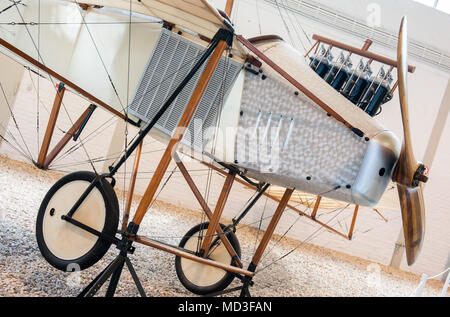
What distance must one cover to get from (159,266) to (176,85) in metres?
1.91

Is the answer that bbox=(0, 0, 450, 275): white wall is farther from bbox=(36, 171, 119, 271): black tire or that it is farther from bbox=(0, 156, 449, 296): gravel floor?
Result: bbox=(36, 171, 119, 271): black tire

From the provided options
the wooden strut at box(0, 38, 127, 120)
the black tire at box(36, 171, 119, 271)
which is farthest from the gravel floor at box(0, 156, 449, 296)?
the wooden strut at box(0, 38, 127, 120)

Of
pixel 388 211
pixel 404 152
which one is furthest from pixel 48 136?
pixel 388 211

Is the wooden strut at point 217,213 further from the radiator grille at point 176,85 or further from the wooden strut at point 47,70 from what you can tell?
the wooden strut at point 47,70

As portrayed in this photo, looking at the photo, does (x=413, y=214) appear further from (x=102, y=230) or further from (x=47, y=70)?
(x=47, y=70)

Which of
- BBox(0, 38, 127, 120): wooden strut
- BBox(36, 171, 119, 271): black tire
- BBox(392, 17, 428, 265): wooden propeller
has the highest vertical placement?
BBox(392, 17, 428, 265): wooden propeller

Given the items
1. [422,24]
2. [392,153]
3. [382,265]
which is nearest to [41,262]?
[392,153]

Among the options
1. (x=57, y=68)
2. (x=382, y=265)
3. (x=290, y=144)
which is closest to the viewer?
(x=290, y=144)

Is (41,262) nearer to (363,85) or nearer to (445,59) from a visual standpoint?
(363,85)

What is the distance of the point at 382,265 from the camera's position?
28.4 feet

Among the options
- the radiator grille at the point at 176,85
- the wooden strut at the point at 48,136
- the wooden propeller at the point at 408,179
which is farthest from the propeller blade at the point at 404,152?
the wooden strut at the point at 48,136

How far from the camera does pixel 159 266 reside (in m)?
3.97

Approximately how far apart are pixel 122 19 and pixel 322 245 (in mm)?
6939

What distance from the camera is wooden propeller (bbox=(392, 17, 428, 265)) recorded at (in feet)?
7.79
